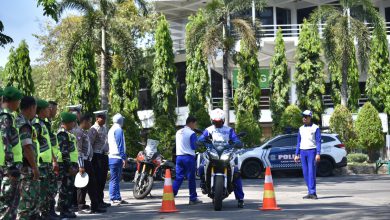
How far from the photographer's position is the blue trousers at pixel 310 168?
480 inches

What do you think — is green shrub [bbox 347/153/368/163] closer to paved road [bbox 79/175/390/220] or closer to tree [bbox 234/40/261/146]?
tree [bbox 234/40/261/146]

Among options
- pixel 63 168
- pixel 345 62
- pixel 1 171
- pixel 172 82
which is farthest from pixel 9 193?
pixel 172 82

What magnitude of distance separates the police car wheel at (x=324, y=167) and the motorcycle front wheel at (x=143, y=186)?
10.7m

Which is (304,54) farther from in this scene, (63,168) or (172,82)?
(63,168)

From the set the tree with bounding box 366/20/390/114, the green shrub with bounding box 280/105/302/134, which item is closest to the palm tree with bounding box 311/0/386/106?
the green shrub with bounding box 280/105/302/134

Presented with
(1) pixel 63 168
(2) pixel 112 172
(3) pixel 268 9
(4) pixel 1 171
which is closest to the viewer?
(4) pixel 1 171

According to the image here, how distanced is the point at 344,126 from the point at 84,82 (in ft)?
41.7

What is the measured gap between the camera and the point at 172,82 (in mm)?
34188

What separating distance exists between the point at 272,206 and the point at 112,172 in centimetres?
327

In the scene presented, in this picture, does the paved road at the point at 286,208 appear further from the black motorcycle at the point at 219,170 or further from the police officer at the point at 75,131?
the police officer at the point at 75,131

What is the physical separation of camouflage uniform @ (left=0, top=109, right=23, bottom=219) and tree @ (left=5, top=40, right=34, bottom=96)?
1102 inches

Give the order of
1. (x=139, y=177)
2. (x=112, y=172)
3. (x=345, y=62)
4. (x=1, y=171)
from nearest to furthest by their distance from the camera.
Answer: (x=1, y=171) < (x=112, y=172) < (x=139, y=177) < (x=345, y=62)


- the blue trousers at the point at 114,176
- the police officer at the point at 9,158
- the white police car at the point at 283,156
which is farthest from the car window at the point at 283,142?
the police officer at the point at 9,158

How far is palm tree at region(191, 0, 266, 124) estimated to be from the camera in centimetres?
2648
